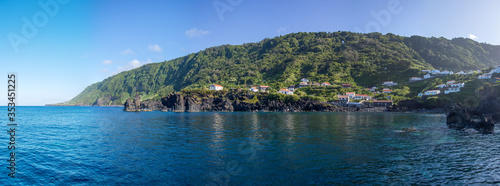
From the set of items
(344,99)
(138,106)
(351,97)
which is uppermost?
(351,97)

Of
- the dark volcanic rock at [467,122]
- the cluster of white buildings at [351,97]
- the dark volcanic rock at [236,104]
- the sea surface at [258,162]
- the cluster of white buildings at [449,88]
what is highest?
the cluster of white buildings at [449,88]

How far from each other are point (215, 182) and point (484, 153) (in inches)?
1252

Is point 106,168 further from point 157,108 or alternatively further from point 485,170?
point 157,108

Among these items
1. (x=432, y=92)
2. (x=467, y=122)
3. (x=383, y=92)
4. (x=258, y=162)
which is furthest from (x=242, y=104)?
(x=258, y=162)

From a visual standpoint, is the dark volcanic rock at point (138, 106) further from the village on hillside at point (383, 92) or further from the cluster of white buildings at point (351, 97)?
the cluster of white buildings at point (351, 97)

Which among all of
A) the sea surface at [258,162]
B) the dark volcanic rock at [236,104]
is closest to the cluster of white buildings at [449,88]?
the dark volcanic rock at [236,104]

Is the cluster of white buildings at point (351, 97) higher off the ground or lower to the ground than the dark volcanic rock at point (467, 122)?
higher

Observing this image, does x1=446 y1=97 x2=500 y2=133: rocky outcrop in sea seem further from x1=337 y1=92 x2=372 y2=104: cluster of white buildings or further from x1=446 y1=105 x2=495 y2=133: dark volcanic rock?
x1=337 y1=92 x2=372 y2=104: cluster of white buildings

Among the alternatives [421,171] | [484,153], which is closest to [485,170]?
[421,171]

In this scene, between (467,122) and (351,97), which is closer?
(467,122)

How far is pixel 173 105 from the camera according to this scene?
142 meters

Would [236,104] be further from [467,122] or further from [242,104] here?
[467,122]

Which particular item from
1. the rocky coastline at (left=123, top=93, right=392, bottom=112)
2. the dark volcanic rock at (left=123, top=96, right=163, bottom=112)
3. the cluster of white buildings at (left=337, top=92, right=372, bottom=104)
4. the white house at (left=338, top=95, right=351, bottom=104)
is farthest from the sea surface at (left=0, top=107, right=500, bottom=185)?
the dark volcanic rock at (left=123, top=96, right=163, bottom=112)

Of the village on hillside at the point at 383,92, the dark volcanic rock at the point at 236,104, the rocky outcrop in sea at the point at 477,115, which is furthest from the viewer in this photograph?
the dark volcanic rock at the point at 236,104
